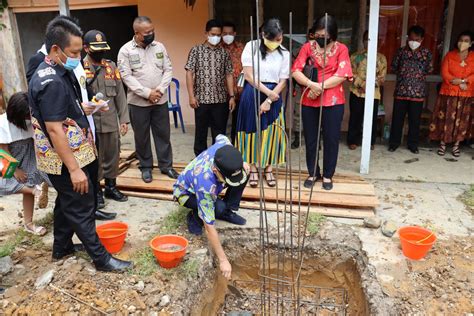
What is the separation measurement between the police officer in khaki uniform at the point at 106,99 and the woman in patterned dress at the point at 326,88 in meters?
1.69

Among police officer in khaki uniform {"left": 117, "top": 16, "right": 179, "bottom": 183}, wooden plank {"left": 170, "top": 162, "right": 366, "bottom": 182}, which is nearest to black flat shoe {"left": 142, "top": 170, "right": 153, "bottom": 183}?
police officer in khaki uniform {"left": 117, "top": 16, "right": 179, "bottom": 183}

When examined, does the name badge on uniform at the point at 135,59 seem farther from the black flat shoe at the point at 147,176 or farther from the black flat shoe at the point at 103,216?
the black flat shoe at the point at 103,216

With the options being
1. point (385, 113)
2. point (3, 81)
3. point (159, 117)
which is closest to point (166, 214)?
point (159, 117)

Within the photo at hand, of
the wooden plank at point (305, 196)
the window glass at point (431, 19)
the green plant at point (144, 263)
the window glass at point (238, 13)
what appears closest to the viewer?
the green plant at point (144, 263)

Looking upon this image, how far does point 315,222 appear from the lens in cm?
377

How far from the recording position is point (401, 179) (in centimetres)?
476

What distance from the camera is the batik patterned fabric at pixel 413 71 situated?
525 centimetres

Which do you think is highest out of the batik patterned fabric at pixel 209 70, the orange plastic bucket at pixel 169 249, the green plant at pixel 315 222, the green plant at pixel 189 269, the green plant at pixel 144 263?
the batik patterned fabric at pixel 209 70

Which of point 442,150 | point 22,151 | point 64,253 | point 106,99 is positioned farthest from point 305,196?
point 22,151

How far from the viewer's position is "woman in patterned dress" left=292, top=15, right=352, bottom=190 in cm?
391

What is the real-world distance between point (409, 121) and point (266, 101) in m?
2.46

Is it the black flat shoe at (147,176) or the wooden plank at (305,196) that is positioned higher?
the black flat shoe at (147,176)

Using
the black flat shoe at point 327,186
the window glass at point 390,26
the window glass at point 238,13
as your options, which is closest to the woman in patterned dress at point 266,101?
the black flat shoe at point 327,186

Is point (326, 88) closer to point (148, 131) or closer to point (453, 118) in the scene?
point (148, 131)
